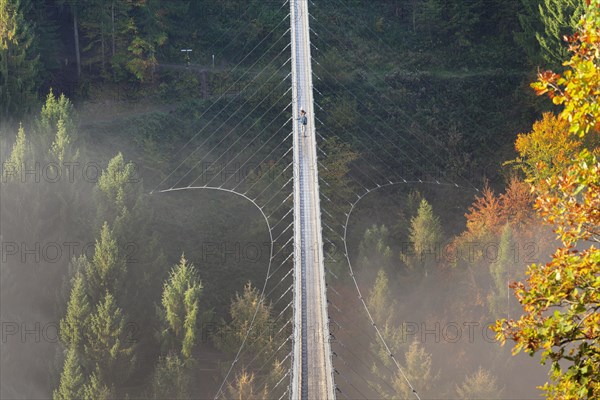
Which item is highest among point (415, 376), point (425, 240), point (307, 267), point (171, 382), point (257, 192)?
point (257, 192)

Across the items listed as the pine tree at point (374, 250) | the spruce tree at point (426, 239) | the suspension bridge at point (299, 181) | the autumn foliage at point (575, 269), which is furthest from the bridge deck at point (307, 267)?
the autumn foliage at point (575, 269)

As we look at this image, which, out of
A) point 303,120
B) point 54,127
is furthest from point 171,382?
point 54,127

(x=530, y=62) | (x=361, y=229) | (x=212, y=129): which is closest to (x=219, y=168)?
(x=212, y=129)

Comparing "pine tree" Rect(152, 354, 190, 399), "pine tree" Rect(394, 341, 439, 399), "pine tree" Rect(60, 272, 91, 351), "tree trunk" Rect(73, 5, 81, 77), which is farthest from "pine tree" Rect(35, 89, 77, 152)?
"pine tree" Rect(394, 341, 439, 399)

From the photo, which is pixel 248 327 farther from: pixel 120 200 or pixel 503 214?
pixel 503 214

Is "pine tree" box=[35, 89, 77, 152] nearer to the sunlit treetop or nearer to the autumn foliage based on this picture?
the autumn foliage

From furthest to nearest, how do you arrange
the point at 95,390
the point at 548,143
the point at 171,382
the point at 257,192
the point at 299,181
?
the point at 257,192
the point at 548,143
the point at 299,181
the point at 171,382
the point at 95,390
